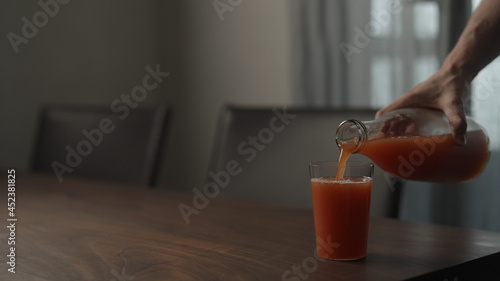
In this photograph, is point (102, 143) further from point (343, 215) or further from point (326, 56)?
point (343, 215)

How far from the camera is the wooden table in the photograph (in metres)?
0.74

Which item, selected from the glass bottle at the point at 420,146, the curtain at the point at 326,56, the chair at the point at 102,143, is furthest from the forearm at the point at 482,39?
the curtain at the point at 326,56

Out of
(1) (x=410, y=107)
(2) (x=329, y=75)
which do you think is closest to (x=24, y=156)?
(2) (x=329, y=75)

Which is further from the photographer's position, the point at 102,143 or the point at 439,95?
the point at 102,143

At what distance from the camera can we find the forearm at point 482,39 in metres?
1.10

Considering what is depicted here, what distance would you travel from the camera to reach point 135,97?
362 centimetres

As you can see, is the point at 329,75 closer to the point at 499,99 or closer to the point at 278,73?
the point at 278,73

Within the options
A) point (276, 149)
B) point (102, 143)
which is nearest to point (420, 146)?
point (276, 149)

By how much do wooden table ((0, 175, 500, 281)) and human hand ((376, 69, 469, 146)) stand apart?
0.62 ft

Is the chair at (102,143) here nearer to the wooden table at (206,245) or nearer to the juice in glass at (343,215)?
the wooden table at (206,245)

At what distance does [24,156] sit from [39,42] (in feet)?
1.83

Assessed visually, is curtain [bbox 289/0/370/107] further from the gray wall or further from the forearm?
the forearm

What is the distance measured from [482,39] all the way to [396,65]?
54.5 inches

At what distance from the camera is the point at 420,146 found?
87 centimetres
